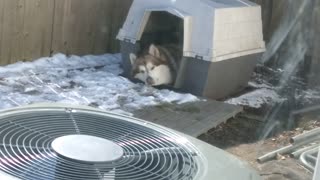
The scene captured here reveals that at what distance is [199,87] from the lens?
6.27 m

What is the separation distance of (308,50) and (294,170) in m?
4.64

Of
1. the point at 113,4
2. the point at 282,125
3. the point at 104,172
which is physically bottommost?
the point at 282,125

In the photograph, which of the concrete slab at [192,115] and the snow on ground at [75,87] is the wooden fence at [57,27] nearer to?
the snow on ground at [75,87]

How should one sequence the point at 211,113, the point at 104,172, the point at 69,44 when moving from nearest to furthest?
the point at 104,172, the point at 211,113, the point at 69,44

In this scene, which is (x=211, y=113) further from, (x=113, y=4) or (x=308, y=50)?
(x=308, y=50)

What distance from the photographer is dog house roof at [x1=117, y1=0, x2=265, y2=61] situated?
240 inches

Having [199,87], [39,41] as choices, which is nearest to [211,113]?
[199,87]

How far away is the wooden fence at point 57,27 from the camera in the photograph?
20.5 feet

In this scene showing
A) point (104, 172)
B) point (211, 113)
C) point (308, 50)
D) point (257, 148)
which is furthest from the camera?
point (308, 50)

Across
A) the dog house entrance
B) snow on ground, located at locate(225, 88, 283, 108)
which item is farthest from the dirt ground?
the dog house entrance

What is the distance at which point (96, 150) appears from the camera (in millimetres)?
1724

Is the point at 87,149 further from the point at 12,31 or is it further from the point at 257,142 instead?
the point at 12,31

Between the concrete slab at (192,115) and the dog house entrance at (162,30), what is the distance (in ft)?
4.28

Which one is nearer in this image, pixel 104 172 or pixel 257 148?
pixel 104 172
